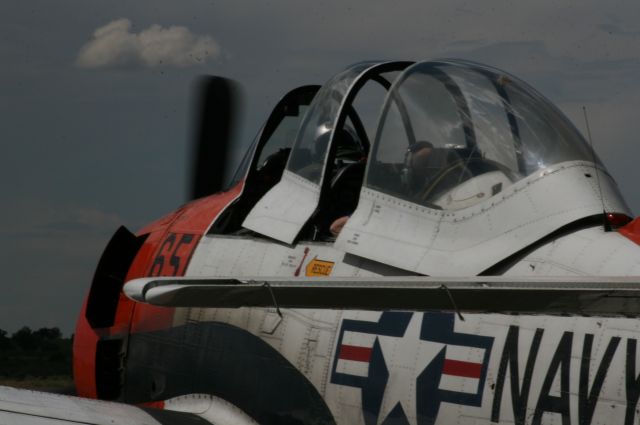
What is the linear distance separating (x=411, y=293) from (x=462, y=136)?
1.62m

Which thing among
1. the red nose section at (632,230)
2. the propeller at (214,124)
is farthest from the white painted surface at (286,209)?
the propeller at (214,124)

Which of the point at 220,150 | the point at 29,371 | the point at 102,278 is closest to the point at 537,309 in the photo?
the point at 102,278

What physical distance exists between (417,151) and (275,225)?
4.03ft

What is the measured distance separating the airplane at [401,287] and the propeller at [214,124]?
4260 mm

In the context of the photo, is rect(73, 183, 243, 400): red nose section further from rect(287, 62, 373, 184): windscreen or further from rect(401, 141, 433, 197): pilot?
rect(401, 141, 433, 197): pilot

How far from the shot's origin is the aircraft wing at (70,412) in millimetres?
6074

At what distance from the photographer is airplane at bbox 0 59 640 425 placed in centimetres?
472

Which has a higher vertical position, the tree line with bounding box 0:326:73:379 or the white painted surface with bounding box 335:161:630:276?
the white painted surface with bounding box 335:161:630:276

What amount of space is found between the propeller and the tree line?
12.2ft

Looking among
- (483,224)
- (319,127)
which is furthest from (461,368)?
(319,127)

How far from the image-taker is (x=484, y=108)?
6109 mm

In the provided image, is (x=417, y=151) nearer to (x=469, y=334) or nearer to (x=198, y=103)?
(x=469, y=334)

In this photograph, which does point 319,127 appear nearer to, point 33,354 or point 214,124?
point 214,124

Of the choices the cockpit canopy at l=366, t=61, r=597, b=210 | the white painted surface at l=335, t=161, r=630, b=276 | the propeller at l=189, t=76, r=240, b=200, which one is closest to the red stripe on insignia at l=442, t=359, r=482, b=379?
the white painted surface at l=335, t=161, r=630, b=276
